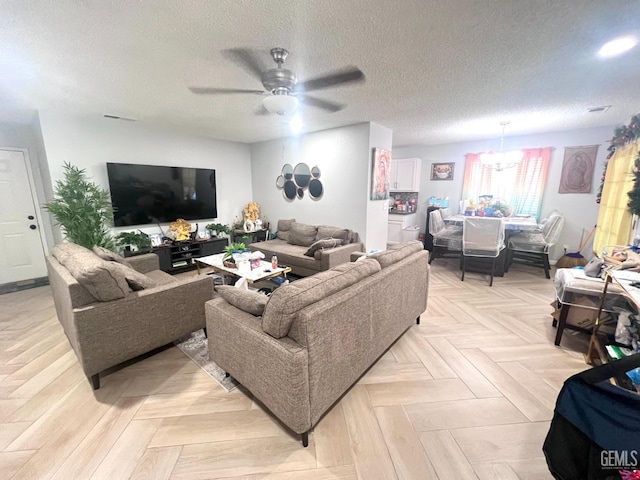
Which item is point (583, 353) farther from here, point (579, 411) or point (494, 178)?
point (494, 178)

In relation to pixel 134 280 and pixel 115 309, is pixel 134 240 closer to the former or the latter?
pixel 134 280

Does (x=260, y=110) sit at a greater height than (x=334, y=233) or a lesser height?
greater

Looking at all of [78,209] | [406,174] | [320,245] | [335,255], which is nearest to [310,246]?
[320,245]

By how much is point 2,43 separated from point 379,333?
10.6ft

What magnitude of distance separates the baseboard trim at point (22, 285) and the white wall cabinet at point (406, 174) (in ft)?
22.2

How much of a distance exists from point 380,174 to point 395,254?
2.30 meters

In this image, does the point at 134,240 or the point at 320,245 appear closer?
the point at 320,245

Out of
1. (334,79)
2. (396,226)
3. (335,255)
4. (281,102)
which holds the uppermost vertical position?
(334,79)

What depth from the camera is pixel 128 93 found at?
2641mm

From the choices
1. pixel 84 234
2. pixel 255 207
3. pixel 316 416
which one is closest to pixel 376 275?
pixel 316 416

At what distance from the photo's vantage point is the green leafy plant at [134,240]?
3850 millimetres

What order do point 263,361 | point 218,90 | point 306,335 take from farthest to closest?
1. point 218,90
2. point 263,361
3. point 306,335

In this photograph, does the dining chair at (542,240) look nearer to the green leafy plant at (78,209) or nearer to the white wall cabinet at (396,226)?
the white wall cabinet at (396,226)

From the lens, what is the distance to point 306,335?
1.35m
